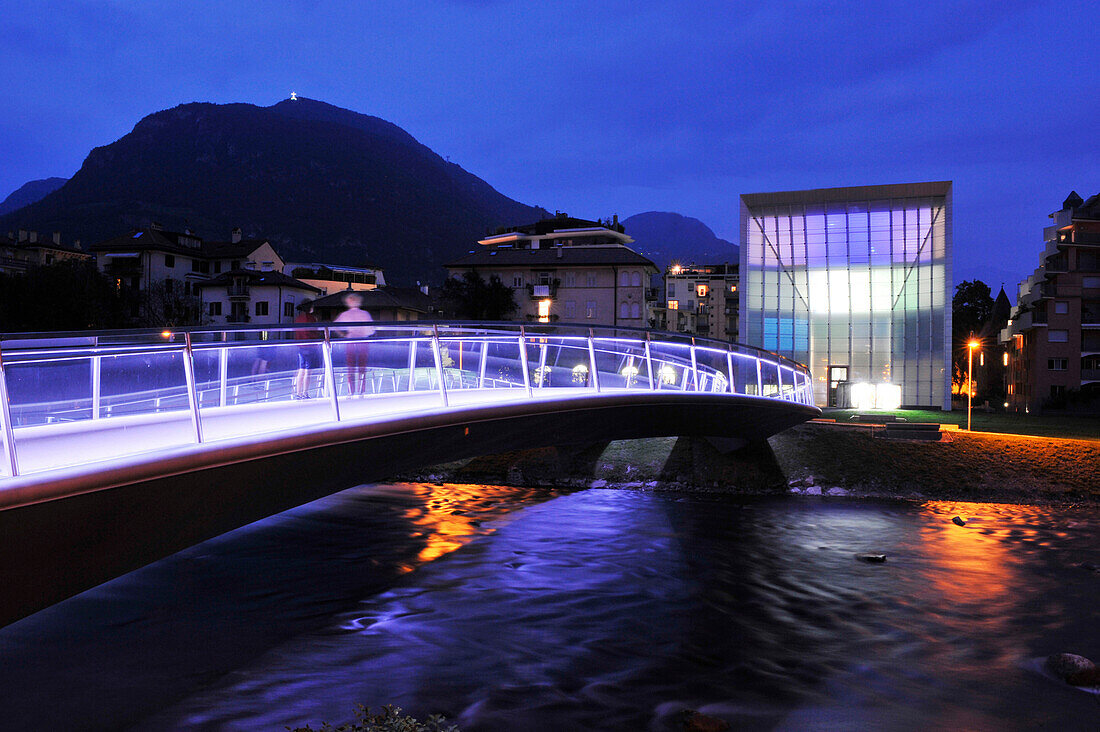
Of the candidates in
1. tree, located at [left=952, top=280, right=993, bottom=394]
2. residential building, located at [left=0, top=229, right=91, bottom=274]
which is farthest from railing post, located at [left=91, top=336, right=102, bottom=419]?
tree, located at [left=952, top=280, right=993, bottom=394]

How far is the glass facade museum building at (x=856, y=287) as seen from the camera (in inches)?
1946

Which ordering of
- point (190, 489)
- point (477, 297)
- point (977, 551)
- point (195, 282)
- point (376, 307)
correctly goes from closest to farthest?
point (190, 489), point (977, 551), point (376, 307), point (477, 297), point (195, 282)

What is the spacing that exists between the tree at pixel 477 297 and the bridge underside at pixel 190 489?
55.2 m

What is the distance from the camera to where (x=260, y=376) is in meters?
11.6

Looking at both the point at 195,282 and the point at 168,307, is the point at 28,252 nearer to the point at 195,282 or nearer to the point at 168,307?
the point at 195,282

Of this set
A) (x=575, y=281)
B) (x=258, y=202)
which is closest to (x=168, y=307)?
(x=575, y=281)

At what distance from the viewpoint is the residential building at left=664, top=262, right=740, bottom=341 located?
89500mm

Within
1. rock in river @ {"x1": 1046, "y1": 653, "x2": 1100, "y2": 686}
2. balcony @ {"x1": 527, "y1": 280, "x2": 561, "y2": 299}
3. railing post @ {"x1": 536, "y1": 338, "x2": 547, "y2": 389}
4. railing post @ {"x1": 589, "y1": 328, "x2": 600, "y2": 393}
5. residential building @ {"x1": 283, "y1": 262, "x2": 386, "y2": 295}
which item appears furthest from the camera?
residential building @ {"x1": 283, "y1": 262, "x2": 386, "y2": 295}

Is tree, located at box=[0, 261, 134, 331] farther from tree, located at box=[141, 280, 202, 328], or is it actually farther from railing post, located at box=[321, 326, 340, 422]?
railing post, located at box=[321, 326, 340, 422]

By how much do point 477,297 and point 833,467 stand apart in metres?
43.6

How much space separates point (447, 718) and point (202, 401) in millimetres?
5504

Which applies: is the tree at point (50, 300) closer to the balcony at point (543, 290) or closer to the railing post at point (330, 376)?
the balcony at point (543, 290)

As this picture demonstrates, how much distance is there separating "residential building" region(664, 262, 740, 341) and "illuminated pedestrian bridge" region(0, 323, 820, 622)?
2895 inches

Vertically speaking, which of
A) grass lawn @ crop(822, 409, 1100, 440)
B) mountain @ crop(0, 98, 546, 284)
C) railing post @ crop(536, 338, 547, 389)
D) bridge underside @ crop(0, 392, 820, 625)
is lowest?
grass lawn @ crop(822, 409, 1100, 440)
